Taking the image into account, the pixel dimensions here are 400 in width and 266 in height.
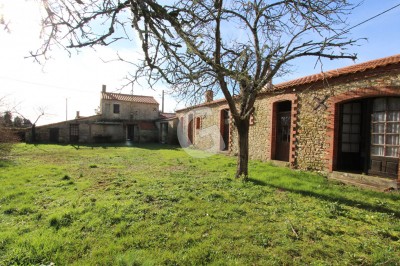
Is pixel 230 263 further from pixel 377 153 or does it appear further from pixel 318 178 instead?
pixel 377 153

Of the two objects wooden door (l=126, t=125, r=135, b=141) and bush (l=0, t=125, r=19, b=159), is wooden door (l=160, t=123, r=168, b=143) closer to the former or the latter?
wooden door (l=126, t=125, r=135, b=141)

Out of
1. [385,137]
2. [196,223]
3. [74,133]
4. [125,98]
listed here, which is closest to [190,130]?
[125,98]

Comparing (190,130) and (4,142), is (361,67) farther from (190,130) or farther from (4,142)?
(4,142)

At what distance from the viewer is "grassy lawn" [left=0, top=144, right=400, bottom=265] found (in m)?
3.17

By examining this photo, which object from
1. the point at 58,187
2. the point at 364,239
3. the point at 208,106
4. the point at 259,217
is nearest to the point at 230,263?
the point at 259,217

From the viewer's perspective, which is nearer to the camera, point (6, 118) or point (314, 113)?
point (314, 113)

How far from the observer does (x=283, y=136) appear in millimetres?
10789

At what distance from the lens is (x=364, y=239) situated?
3684 millimetres

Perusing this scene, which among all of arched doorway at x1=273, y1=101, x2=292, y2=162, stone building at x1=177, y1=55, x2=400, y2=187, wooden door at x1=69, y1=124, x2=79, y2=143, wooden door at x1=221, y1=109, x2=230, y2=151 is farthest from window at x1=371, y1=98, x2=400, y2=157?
wooden door at x1=69, y1=124, x2=79, y2=143

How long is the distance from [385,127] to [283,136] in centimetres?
424

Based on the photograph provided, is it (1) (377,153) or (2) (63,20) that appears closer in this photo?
(2) (63,20)

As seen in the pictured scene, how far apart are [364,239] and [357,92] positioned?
5195mm

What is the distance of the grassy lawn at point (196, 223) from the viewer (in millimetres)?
3174

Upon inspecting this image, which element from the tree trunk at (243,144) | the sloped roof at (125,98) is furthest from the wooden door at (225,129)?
the sloped roof at (125,98)
